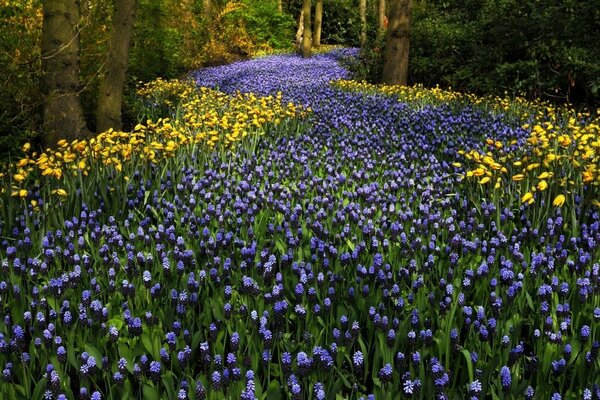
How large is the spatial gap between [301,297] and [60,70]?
455cm

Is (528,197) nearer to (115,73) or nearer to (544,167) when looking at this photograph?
(544,167)

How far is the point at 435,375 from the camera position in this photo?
7.22ft

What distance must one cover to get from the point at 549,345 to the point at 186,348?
1446mm

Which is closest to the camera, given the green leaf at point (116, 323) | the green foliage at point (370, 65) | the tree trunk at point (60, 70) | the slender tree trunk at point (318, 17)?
the green leaf at point (116, 323)

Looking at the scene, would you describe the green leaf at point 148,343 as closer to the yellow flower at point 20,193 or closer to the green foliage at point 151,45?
the yellow flower at point 20,193

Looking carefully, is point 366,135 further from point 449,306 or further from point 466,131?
point 449,306

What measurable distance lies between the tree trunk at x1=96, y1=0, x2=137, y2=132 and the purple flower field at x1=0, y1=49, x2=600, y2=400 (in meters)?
2.96

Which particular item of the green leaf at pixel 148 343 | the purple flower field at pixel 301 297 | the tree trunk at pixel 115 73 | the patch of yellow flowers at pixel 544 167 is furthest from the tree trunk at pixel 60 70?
the green leaf at pixel 148 343

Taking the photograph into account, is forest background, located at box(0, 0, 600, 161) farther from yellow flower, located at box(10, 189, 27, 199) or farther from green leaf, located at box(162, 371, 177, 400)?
green leaf, located at box(162, 371, 177, 400)

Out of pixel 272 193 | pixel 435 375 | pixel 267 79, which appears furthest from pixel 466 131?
pixel 267 79

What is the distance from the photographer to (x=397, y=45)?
12484 mm

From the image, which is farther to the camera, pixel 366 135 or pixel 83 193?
pixel 366 135

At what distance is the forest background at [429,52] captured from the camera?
6910 millimetres

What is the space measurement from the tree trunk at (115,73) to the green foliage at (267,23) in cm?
1828
